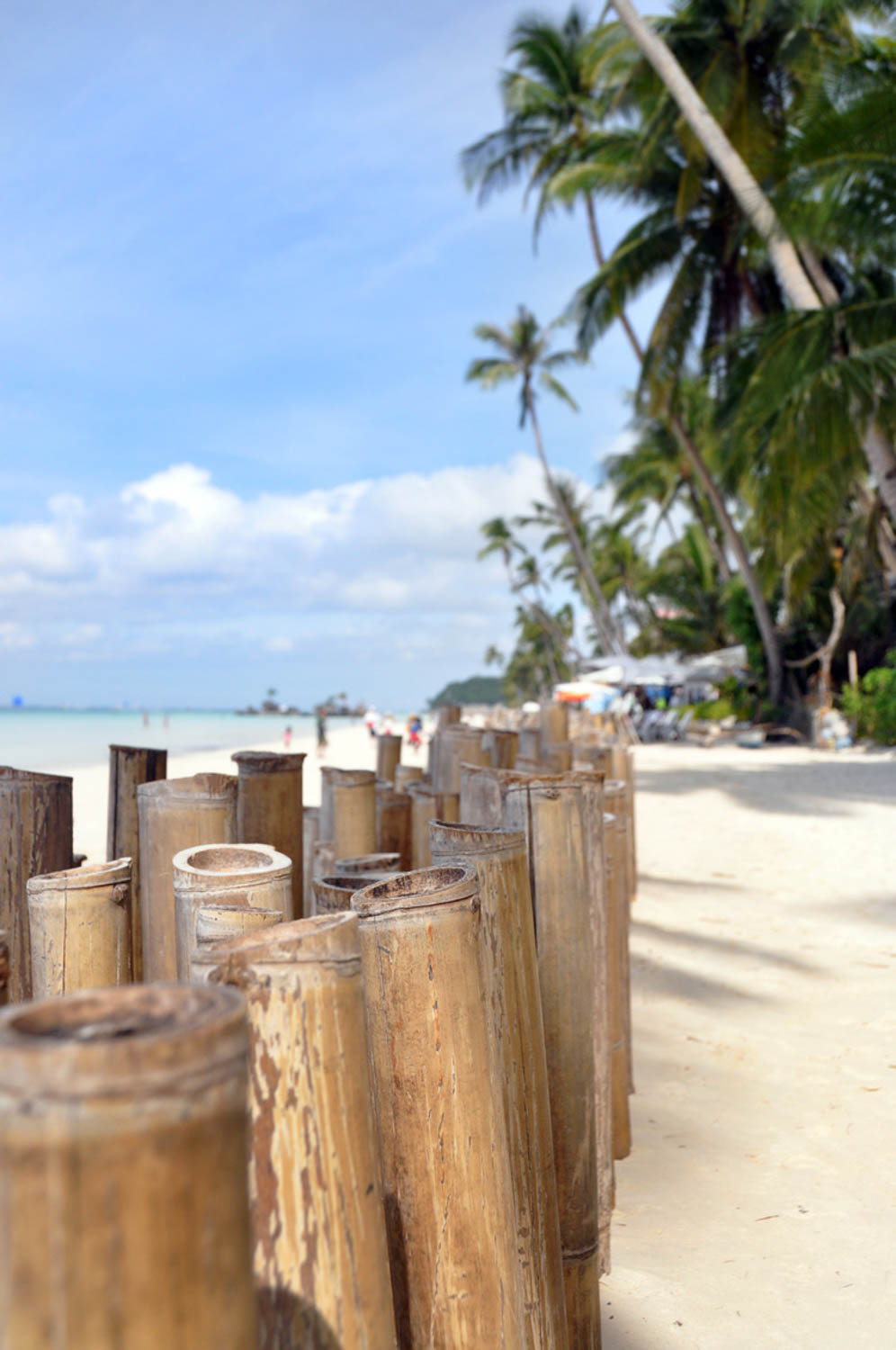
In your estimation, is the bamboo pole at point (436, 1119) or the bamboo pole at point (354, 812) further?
the bamboo pole at point (354, 812)

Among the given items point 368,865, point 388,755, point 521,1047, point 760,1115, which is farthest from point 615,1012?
A: point 388,755

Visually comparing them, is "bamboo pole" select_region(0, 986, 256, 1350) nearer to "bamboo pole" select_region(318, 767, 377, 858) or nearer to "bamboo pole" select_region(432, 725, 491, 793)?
"bamboo pole" select_region(318, 767, 377, 858)

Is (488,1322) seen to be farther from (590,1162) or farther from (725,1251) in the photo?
(725,1251)

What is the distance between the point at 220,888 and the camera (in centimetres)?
102

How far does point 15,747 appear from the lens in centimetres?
2867

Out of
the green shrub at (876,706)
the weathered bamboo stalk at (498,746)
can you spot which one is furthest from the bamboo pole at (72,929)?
the green shrub at (876,706)

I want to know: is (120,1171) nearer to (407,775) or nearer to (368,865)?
(368,865)

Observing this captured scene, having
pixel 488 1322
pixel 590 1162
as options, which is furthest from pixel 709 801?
pixel 488 1322

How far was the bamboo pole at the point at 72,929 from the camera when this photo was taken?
1.19 meters

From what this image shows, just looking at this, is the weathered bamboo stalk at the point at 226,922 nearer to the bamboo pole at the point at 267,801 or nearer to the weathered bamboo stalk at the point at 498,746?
the bamboo pole at the point at 267,801

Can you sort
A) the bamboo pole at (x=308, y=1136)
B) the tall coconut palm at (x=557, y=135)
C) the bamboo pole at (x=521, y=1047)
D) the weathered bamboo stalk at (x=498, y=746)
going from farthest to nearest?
the tall coconut palm at (x=557, y=135) → the weathered bamboo stalk at (x=498, y=746) → the bamboo pole at (x=521, y=1047) → the bamboo pole at (x=308, y=1136)

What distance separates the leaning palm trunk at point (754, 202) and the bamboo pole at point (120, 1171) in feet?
36.6

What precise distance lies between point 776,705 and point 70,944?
18.9 m

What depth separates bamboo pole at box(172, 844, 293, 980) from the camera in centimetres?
103
